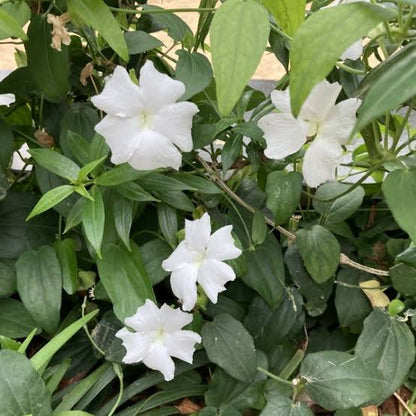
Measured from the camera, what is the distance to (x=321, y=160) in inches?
22.9

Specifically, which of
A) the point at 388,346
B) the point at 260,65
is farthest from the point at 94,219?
the point at 260,65

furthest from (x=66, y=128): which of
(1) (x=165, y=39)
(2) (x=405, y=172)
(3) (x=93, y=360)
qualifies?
(1) (x=165, y=39)

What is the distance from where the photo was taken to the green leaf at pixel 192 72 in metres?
0.64

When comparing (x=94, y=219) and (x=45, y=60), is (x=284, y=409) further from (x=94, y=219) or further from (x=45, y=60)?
(x=45, y=60)

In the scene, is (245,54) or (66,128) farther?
(66,128)

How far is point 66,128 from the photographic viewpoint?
2.35 feet

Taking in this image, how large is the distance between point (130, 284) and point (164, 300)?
0.12 m

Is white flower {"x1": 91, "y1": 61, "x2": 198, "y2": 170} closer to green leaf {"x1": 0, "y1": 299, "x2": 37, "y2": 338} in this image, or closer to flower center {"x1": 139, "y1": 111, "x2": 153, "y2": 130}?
flower center {"x1": 139, "y1": 111, "x2": 153, "y2": 130}

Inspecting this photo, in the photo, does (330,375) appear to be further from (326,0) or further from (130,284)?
(326,0)

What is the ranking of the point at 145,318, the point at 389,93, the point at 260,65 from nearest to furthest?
the point at 389,93
the point at 145,318
the point at 260,65

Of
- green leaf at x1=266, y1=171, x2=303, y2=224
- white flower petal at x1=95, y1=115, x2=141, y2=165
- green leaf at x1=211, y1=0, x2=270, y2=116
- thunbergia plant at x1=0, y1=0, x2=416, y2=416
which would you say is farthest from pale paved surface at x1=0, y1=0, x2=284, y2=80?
green leaf at x1=211, y1=0, x2=270, y2=116

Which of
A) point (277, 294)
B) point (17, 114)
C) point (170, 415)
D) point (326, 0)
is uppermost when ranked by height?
point (326, 0)

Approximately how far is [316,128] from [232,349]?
0.26m

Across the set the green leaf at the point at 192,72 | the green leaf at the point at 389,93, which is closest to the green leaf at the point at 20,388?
the green leaf at the point at 192,72
